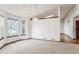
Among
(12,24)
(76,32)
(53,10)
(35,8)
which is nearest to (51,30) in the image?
(53,10)

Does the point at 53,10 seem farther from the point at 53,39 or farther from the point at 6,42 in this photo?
the point at 6,42

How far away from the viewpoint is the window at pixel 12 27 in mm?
2680

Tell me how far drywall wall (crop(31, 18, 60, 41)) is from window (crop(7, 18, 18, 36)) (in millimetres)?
474

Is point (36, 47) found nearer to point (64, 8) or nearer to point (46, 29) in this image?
point (46, 29)

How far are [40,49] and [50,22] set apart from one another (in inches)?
30.2

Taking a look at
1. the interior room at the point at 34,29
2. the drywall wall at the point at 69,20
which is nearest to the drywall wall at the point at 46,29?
the interior room at the point at 34,29

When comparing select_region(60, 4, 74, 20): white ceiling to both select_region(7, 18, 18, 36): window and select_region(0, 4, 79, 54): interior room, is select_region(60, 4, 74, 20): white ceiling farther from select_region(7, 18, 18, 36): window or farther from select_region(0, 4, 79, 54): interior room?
select_region(7, 18, 18, 36): window

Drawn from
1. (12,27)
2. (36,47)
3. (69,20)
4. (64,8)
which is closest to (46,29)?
(36,47)

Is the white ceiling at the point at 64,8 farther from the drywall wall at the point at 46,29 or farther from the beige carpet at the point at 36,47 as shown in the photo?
the beige carpet at the point at 36,47

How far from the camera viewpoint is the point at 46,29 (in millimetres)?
3035

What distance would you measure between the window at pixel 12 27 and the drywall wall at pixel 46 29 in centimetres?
47

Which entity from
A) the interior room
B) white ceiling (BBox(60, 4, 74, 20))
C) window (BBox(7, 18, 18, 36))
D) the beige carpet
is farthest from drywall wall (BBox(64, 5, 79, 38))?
window (BBox(7, 18, 18, 36))

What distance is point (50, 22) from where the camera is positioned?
3.04 m
